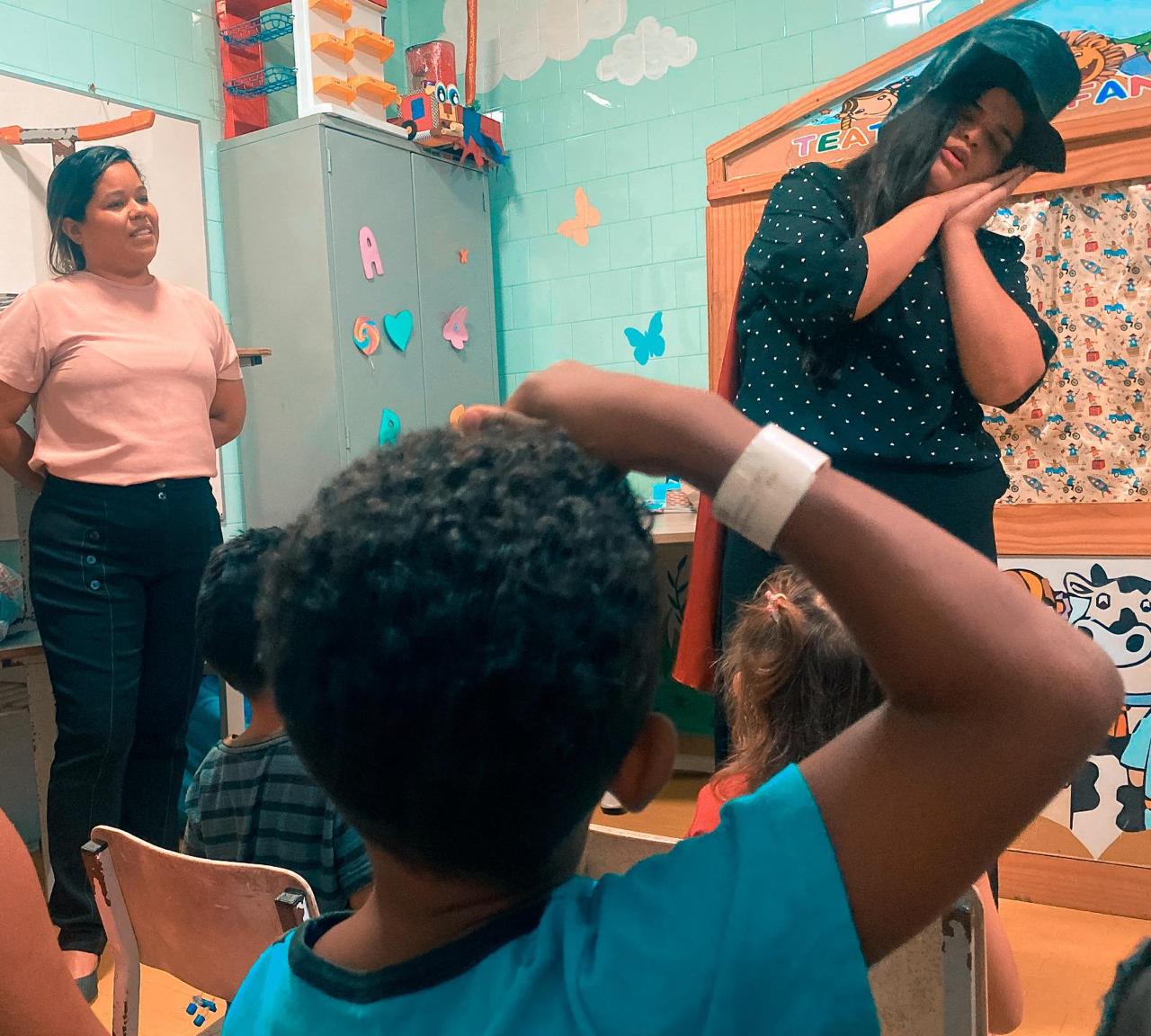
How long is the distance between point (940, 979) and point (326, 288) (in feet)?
9.20

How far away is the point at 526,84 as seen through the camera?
147 inches

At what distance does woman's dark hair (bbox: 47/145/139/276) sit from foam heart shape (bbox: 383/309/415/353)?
1.32m

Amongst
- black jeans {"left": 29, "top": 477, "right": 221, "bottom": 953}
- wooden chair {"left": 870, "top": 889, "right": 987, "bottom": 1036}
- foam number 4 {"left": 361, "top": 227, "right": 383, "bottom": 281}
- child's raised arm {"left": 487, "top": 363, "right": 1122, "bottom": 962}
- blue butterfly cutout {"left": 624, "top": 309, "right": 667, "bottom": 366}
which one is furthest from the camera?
blue butterfly cutout {"left": 624, "top": 309, "right": 667, "bottom": 366}

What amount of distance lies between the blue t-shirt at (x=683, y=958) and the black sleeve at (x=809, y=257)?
0.92 meters

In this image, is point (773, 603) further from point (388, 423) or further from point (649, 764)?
point (388, 423)

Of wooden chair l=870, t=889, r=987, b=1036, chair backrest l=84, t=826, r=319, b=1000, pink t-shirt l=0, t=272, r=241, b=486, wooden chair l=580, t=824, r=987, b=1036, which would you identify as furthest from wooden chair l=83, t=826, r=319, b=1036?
pink t-shirt l=0, t=272, r=241, b=486

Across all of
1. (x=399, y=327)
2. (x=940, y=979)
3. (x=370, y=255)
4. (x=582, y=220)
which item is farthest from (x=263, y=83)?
(x=940, y=979)

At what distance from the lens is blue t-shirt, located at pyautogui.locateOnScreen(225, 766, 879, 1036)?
0.41 metres

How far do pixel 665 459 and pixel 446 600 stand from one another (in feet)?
0.38

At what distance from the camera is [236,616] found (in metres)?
1.48

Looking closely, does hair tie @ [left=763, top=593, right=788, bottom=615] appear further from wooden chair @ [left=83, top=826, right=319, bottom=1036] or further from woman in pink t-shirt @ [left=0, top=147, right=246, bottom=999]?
woman in pink t-shirt @ [left=0, top=147, right=246, bottom=999]

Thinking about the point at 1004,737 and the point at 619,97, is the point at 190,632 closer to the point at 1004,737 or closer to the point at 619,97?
the point at 1004,737

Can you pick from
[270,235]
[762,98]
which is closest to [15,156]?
[270,235]

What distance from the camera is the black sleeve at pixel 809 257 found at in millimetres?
1245
